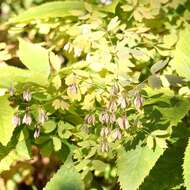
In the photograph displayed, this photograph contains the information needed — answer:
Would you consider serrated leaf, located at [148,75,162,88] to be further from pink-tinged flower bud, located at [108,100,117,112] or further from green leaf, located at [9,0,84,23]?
green leaf, located at [9,0,84,23]

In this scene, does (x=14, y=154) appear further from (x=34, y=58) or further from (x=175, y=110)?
(x=175, y=110)

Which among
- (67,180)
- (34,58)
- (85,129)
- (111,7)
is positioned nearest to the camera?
(85,129)

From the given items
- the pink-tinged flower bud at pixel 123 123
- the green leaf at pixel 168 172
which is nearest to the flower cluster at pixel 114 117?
the pink-tinged flower bud at pixel 123 123

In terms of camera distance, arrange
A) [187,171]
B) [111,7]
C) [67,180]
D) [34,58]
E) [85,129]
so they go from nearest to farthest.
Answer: [187,171] < [85,129] < [67,180] < [34,58] < [111,7]

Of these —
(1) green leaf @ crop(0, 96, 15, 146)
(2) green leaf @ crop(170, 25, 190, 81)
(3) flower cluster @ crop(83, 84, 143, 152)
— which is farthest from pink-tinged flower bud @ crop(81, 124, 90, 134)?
(2) green leaf @ crop(170, 25, 190, 81)

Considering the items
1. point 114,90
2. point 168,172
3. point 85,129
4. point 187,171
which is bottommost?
point 168,172

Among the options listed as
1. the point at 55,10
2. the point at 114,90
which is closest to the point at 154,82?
the point at 114,90

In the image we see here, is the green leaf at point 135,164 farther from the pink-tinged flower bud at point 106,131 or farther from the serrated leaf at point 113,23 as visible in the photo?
the serrated leaf at point 113,23
